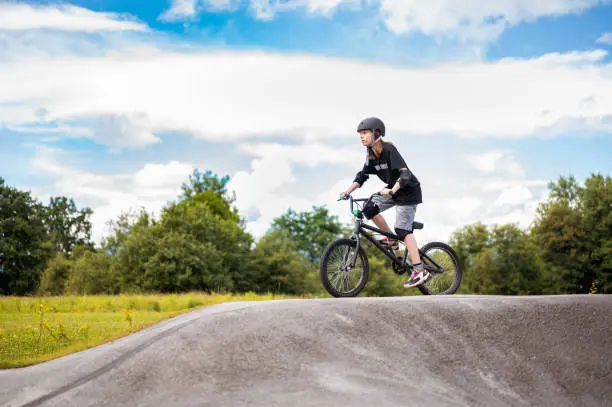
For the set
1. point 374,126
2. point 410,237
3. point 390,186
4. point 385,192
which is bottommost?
point 410,237

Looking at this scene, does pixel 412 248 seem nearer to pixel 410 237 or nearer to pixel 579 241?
pixel 410 237

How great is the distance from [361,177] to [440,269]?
7.95 ft

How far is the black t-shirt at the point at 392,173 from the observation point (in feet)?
31.9

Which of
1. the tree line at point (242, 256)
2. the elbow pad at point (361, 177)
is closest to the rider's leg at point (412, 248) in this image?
the elbow pad at point (361, 177)

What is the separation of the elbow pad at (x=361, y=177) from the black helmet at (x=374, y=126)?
793mm

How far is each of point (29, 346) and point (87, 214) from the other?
87.8m

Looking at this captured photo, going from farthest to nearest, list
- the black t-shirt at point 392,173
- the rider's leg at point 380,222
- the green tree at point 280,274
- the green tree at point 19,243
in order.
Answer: the green tree at point 280,274 < the green tree at point 19,243 < the rider's leg at point 380,222 < the black t-shirt at point 392,173

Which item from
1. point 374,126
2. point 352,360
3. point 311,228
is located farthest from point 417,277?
point 311,228

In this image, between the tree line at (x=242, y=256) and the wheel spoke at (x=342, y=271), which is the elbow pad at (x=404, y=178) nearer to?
the wheel spoke at (x=342, y=271)

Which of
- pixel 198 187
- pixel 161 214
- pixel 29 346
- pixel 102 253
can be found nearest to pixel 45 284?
pixel 102 253

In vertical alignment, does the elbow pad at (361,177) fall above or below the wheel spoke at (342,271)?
above

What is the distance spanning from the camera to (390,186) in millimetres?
9930

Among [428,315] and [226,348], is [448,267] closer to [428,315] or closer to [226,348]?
[428,315]

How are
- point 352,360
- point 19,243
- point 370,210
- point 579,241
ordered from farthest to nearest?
1. point 19,243
2. point 579,241
3. point 370,210
4. point 352,360
